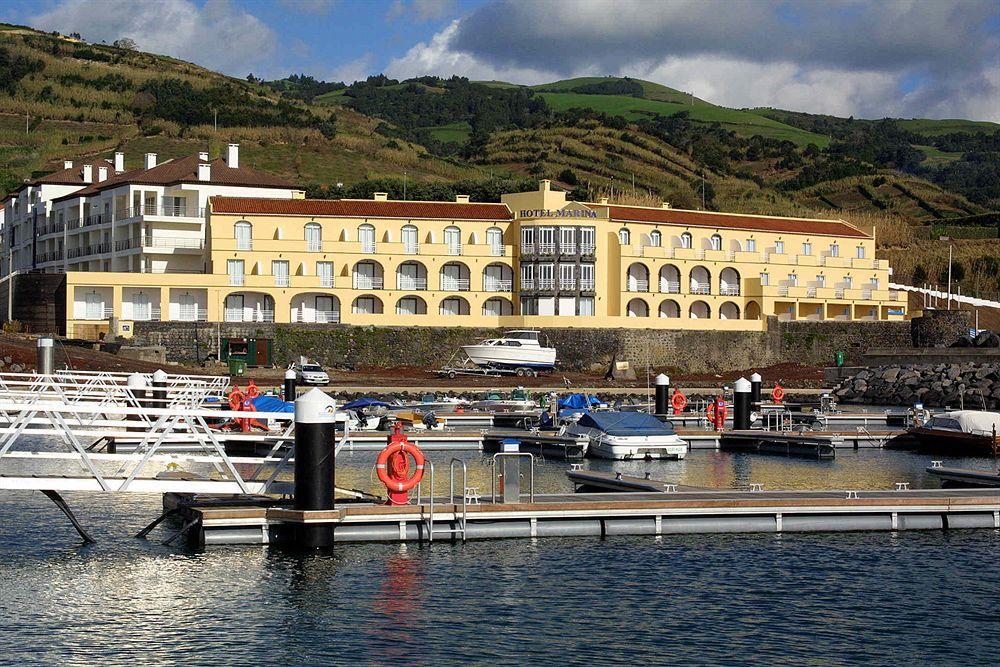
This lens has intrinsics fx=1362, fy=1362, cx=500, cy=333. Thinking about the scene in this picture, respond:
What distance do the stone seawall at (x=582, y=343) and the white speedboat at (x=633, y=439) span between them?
38485mm

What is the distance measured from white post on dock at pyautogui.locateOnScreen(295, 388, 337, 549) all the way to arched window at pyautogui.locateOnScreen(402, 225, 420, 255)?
64659mm

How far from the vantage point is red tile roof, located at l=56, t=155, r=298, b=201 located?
3797 inches

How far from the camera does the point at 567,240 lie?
92.3 metres

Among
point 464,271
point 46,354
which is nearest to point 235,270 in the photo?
point 464,271

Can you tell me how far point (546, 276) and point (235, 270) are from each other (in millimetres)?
20742

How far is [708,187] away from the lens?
547 feet

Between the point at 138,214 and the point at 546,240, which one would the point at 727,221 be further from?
the point at 138,214

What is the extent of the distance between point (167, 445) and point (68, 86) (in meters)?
130

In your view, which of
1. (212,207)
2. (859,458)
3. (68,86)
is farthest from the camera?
(68,86)

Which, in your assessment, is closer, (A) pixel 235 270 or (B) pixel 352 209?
(A) pixel 235 270

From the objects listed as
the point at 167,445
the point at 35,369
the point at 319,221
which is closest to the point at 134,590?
the point at 167,445

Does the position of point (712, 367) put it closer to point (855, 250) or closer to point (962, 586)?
point (855, 250)

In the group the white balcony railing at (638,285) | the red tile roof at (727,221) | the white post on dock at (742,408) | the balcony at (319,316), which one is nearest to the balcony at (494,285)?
the red tile roof at (727,221)

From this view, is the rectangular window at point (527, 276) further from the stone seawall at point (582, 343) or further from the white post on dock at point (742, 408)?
the white post on dock at point (742, 408)
